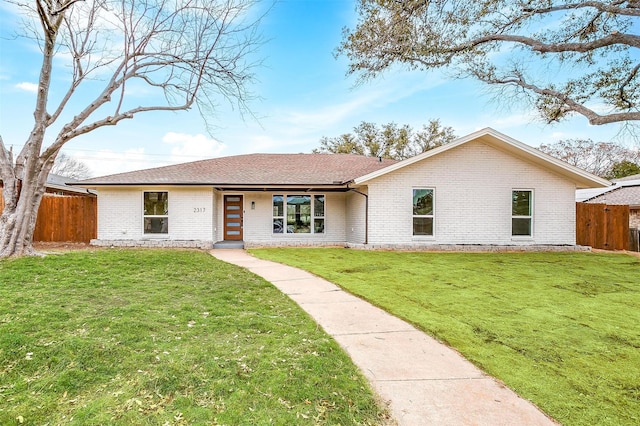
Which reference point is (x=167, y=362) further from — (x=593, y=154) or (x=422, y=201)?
(x=593, y=154)

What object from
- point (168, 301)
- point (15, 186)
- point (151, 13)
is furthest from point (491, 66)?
point (15, 186)

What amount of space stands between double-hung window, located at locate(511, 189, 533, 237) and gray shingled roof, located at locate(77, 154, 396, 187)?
17.8 feet

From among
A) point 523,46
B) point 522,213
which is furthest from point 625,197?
point 523,46

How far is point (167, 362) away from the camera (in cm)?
332

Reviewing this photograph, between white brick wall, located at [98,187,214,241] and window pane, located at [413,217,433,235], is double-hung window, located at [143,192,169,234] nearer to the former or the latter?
white brick wall, located at [98,187,214,241]

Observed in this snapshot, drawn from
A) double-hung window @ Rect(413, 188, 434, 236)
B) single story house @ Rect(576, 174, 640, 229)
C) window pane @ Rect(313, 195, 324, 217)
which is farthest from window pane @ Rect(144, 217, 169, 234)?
single story house @ Rect(576, 174, 640, 229)

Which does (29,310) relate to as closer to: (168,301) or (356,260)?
(168,301)

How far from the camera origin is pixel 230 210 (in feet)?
51.2

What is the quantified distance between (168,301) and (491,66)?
38.1ft

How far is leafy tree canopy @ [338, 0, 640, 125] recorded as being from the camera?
8.86 metres

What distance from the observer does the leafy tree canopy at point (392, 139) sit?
33844 mm

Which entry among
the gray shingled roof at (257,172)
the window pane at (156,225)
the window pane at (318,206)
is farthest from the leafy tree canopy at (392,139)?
the window pane at (156,225)

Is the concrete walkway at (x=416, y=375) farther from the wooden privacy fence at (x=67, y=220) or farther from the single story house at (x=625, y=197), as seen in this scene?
the single story house at (x=625, y=197)

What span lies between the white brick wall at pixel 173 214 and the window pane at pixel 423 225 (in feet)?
26.1
